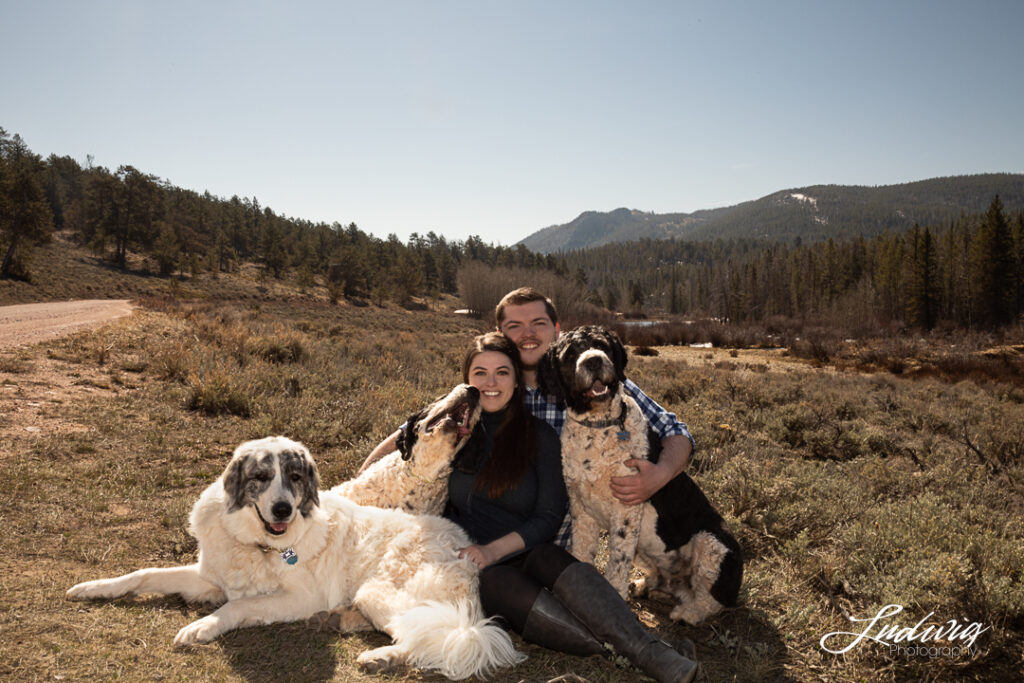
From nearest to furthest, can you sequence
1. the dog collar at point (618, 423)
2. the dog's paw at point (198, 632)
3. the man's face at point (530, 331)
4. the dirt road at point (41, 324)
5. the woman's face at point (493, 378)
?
the dog's paw at point (198, 632)
the dog collar at point (618, 423)
the woman's face at point (493, 378)
the man's face at point (530, 331)
the dirt road at point (41, 324)

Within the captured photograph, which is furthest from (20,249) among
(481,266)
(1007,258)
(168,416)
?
(1007,258)

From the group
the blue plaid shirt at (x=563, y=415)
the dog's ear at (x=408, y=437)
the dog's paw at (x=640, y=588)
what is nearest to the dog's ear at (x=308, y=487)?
the dog's ear at (x=408, y=437)

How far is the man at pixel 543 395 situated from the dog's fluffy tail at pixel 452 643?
1036 mm

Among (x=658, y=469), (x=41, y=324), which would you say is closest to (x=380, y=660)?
(x=658, y=469)

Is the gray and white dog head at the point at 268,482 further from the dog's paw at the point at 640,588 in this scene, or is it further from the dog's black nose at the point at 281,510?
the dog's paw at the point at 640,588

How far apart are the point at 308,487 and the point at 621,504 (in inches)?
70.6

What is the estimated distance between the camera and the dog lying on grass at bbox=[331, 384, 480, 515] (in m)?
3.35

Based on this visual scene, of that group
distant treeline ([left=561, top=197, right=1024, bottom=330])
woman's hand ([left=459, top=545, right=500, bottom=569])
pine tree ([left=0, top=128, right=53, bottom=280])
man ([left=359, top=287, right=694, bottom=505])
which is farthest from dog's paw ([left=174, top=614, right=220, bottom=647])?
distant treeline ([left=561, top=197, right=1024, bottom=330])

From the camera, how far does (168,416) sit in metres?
7.04

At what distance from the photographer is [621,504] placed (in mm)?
3156

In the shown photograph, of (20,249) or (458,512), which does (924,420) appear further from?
(20,249)

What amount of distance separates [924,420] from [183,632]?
35.6ft

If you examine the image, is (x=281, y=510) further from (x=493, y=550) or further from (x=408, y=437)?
(x=493, y=550)

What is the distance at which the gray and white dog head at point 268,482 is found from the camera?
280 cm
